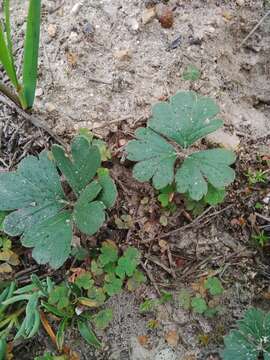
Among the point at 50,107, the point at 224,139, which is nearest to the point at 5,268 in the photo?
the point at 50,107

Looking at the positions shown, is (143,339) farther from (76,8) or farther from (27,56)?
(76,8)

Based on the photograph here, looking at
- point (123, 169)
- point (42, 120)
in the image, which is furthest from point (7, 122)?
point (123, 169)

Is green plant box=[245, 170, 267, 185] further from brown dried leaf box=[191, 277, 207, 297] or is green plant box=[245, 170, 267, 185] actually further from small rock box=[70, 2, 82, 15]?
small rock box=[70, 2, 82, 15]

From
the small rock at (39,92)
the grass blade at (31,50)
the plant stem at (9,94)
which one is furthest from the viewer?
the small rock at (39,92)

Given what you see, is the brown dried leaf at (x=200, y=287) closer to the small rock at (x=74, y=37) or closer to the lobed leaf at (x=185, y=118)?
the lobed leaf at (x=185, y=118)

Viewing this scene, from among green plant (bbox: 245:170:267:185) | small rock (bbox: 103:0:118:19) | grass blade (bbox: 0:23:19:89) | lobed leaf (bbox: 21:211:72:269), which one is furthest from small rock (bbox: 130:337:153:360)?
small rock (bbox: 103:0:118:19)

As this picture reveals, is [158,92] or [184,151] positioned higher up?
[158,92]

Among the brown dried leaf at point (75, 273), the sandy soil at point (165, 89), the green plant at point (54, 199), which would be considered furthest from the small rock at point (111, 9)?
the brown dried leaf at point (75, 273)
